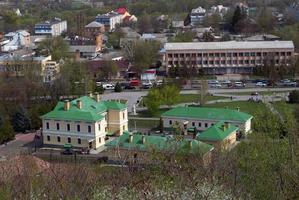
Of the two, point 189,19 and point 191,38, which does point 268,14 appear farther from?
point 191,38

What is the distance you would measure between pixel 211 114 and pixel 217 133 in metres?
Result: 1.29

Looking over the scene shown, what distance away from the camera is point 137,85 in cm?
1548

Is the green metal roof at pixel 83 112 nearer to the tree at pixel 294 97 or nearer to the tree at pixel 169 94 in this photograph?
the tree at pixel 169 94

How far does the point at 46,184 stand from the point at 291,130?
2.34 meters

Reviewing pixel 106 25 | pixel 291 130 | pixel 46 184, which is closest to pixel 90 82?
pixel 46 184

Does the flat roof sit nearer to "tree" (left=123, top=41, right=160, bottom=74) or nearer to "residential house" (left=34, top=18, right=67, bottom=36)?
"tree" (left=123, top=41, right=160, bottom=74)

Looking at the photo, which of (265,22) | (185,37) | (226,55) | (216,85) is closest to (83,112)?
(216,85)

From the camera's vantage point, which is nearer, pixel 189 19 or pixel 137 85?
pixel 137 85

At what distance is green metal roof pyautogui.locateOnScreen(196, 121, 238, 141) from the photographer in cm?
943

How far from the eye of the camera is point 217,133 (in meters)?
9.50

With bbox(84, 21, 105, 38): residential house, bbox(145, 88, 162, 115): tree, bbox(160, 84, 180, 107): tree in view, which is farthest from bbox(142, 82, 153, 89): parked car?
bbox(84, 21, 105, 38): residential house

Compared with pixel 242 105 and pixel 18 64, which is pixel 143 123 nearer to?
pixel 242 105

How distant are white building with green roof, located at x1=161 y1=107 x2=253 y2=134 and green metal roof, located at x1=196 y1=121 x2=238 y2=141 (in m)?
0.60

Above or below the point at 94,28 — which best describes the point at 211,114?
below
